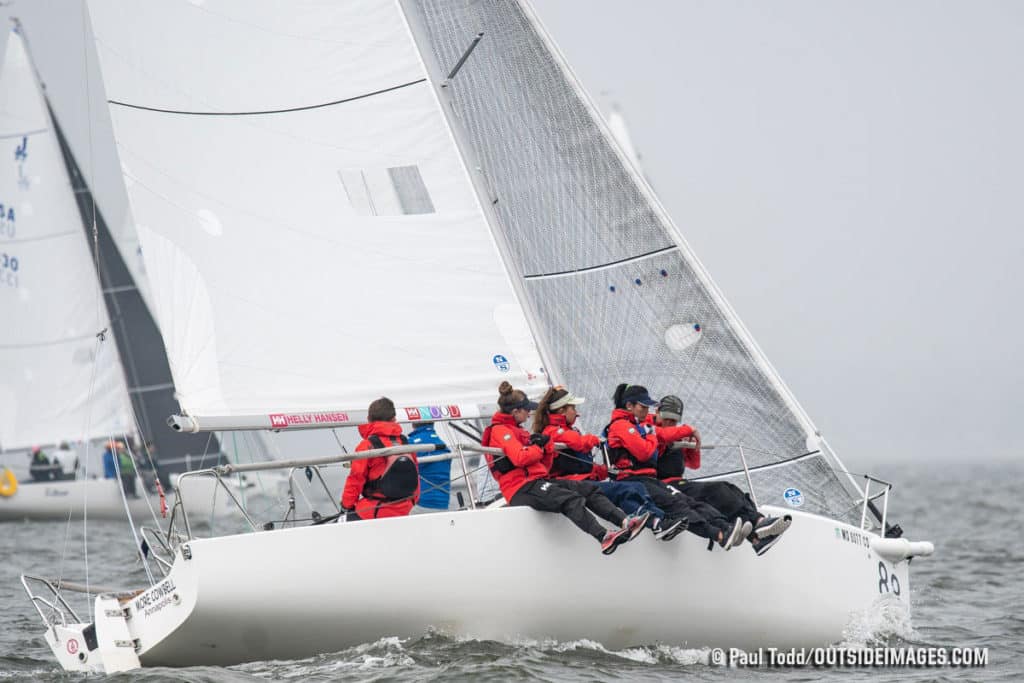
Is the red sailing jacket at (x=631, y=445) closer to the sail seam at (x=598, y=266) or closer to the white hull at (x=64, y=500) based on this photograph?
the sail seam at (x=598, y=266)

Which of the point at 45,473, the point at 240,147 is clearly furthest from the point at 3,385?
the point at 240,147

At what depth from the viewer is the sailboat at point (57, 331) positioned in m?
23.7

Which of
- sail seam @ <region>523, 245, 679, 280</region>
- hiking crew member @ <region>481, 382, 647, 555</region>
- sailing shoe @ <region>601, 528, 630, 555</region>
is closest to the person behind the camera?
sailing shoe @ <region>601, 528, 630, 555</region>

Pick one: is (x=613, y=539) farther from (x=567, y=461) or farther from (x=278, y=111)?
(x=278, y=111)

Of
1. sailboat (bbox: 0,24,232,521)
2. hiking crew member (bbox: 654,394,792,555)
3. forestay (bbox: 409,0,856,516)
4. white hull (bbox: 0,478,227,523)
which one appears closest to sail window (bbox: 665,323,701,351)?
forestay (bbox: 409,0,856,516)

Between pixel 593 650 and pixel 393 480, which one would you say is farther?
pixel 393 480

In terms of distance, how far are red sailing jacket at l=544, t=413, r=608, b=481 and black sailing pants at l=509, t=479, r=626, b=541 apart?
0.28 metres

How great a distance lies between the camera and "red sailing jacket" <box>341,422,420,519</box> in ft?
25.1


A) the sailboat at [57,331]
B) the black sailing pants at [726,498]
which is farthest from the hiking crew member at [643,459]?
the sailboat at [57,331]

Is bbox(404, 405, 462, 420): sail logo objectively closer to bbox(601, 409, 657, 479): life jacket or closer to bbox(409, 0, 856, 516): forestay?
bbox(409, 0, 856, 516): forestay

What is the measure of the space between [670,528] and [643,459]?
2.42 feet

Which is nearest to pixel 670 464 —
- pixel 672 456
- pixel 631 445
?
pixel 672 456

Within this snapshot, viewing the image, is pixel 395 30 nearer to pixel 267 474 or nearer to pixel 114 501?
pixel 114 501

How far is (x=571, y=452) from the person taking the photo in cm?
798
